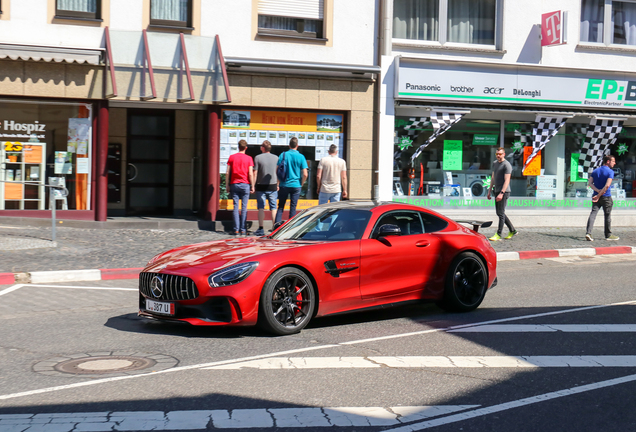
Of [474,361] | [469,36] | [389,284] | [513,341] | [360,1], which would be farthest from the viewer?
[469,36]

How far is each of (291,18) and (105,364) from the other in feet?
42.5

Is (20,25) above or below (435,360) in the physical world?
above

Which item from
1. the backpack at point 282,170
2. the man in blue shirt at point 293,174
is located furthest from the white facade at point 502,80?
the backpack at point 282,170

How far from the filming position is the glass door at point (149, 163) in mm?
18516

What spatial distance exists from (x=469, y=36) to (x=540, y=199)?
4696mm

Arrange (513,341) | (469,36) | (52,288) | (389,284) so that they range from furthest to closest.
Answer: (469,36) → (52,288) → (389,284) → (513,341)

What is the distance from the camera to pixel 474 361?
6184mm

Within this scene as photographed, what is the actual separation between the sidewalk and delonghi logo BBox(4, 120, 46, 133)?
6.76 feet

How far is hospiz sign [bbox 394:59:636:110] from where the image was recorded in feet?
59.9

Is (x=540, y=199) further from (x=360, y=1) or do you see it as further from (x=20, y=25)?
(x=20, y=25)

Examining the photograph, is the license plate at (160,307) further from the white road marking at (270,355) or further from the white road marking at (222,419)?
the white road marking at (222,419)

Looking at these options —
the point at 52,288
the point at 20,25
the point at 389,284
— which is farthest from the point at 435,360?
the point at 20,25

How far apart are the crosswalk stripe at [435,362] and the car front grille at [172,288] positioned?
3.64 ft

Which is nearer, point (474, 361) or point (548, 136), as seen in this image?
point (474, 361)
